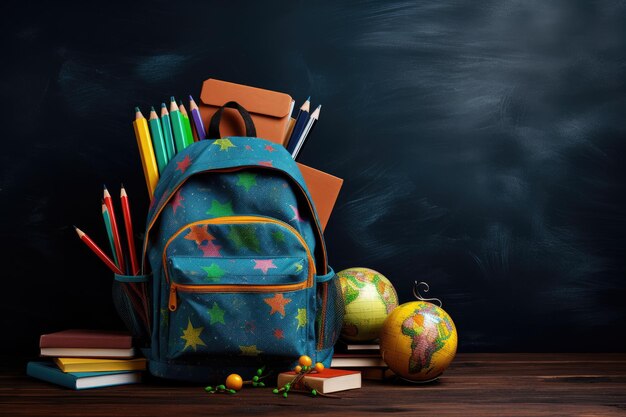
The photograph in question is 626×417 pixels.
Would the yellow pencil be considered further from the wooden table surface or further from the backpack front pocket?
the wooden table surface

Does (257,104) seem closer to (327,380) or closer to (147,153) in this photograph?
(147,153)

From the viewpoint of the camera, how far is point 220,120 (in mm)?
1427

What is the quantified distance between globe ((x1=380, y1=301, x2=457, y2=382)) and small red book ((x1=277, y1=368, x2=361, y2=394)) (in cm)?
8

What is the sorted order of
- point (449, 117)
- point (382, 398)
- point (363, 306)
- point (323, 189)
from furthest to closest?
point (449, 117) → point (323, 189) → point (363, 306) → point (382, 398)

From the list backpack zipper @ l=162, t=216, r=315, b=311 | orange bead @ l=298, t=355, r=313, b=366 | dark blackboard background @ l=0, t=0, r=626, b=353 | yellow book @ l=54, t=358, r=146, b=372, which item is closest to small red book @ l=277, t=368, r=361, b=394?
orange bead @ l=298, t=355, r=313, b=366

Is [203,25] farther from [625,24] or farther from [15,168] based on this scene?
[625,24]

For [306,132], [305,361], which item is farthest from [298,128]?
[305,361]

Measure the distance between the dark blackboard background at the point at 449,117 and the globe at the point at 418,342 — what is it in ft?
1.16

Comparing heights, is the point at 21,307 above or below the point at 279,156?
below

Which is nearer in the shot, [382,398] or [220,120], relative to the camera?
[382,398]

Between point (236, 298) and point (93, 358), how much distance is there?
0.29 m

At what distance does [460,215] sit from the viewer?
5.42 ft

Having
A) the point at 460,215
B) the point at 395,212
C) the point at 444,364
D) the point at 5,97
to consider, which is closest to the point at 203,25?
the point at 5,97

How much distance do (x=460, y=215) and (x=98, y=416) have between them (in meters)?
0.90
